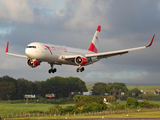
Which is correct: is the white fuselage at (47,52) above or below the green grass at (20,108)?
above

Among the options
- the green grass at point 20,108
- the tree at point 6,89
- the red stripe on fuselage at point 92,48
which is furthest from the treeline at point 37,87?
the red stripe on fuselage at point 92,48

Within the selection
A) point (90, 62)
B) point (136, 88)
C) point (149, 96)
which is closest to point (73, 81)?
point (136, 88)

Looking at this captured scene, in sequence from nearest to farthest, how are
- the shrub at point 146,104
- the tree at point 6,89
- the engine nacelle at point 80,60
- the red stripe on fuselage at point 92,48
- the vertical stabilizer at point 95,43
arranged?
the engine nacelle at point 80,60, the red stripe on fuselage at point 92,48, the vertical stabilizer at point 95,43, the shrub at point 146,104, the tree at point 6,89

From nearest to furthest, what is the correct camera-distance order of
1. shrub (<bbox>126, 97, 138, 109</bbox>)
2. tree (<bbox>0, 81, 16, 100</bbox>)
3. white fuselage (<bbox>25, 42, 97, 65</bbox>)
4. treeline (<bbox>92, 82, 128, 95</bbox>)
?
1. white fuselage (<bbox>25, 42, 97, 65</bbox>)
2. shrub (<bbox>126, 97, 138, 109</bbox>)
3. tree (<bbox>0, 81, 16, 100</bbox>)
4. treeline (<bbox>92, 82, 128, 95</bbox>)

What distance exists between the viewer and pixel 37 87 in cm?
16575

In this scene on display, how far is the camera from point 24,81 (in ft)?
520

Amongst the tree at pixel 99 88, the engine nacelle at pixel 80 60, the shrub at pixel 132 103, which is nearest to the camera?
the engine nacelle at pixel 80 60

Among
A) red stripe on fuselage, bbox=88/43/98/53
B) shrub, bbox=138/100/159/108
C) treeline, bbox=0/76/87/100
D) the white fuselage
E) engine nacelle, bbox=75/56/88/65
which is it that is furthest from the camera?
treeline, bbox=0/76/87/100

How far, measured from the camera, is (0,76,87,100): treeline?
149 meters

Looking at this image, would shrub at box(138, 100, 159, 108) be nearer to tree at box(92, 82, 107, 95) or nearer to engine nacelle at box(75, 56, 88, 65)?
tree at box(92, 82, 107, 95)

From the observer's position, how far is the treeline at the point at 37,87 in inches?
5861

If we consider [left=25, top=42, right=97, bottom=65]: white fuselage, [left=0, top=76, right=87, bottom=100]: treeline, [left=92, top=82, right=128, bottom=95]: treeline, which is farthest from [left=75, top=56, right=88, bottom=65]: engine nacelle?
[left=92, top=82, right=128, bottom=95]: treeline

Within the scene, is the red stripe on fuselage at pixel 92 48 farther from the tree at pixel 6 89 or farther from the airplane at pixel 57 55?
the tree at pixel 6 89

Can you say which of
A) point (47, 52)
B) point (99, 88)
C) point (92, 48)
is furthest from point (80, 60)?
point (99, 88)
